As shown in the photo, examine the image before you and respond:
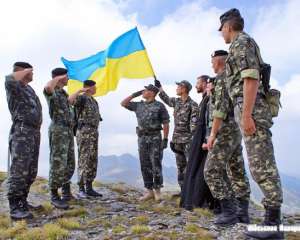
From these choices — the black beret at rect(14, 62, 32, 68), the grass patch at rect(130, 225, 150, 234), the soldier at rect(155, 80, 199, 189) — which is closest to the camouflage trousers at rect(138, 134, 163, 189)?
the soldier at rect(155, 80, 199, 189)

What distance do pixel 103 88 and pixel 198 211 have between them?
5.60 metres

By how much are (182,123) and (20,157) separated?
4971 mm

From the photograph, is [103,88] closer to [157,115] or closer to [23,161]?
[157,115]

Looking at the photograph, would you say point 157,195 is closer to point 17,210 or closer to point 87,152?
point 87,152

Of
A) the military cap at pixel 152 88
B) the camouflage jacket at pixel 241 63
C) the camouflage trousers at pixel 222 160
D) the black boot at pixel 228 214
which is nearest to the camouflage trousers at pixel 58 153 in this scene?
the military cap at pixel 152 88

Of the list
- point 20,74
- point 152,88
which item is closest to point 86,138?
point 152,88

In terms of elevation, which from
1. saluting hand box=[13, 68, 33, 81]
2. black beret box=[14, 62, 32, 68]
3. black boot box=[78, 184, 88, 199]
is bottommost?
black boot box=[78, 184, 88, 199]

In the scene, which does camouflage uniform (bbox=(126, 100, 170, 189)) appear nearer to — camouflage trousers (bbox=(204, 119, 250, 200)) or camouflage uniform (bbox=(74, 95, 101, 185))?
camouflage uniform (bbox=(74, 95, 101, 185))

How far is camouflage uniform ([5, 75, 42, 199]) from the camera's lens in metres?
9.03

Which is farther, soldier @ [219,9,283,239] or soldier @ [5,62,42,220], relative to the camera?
soldier @ [5,62,42,220]

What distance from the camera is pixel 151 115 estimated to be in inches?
483

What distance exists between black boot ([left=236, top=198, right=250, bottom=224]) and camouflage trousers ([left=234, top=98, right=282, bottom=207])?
1565 millimetres

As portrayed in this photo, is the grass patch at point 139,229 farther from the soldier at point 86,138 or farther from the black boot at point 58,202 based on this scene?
the soldier at point 86,138

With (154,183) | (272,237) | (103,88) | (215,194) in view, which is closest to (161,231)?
(215,194)
